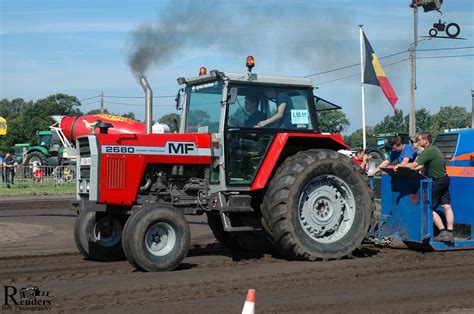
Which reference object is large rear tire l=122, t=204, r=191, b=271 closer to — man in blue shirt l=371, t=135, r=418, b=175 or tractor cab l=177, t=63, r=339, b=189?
tractor cab l=177, t=63, r=339, b=189

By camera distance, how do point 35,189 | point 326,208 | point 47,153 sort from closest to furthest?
1. point 326,208
2. point 35,189
3. point 47,153

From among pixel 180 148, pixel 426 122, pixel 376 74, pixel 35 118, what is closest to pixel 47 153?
pixel 376 74

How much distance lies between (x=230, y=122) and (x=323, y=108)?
62.2 inches

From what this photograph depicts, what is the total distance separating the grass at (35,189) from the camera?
23536 millimetres

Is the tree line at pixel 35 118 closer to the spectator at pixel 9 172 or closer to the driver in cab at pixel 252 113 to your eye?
the spectator at pixel 9 172

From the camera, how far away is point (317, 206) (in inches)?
343

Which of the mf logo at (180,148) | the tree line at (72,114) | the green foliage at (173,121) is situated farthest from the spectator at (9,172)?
the tree line at (72,114)

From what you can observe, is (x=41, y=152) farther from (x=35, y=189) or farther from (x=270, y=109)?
(x=270, y=109)

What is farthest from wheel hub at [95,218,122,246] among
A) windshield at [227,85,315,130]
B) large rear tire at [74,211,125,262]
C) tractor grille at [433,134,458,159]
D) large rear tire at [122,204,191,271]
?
tractor grille at [433,134,458,159]

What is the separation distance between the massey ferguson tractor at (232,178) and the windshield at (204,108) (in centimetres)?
2

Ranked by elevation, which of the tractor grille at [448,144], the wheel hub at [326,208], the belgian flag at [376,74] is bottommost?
the wheel hub at [326,208]

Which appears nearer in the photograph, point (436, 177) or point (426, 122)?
point (436, 177)

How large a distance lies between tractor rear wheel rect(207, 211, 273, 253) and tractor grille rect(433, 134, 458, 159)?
6541 millimetres

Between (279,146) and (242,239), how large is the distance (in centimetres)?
172
